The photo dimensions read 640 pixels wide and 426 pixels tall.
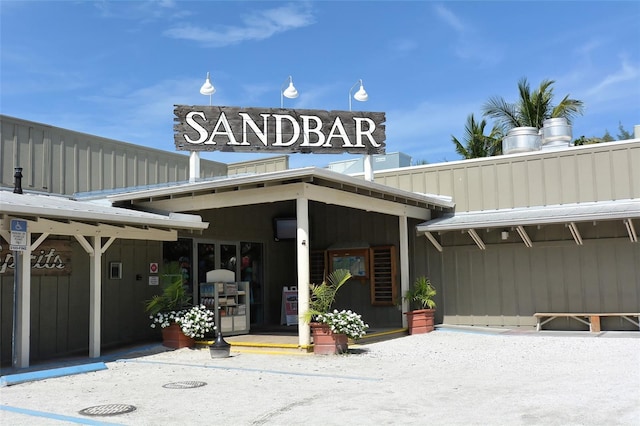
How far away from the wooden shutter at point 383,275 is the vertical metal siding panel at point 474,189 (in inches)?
85.8

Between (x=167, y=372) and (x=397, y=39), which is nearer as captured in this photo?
(x=167, y=372)

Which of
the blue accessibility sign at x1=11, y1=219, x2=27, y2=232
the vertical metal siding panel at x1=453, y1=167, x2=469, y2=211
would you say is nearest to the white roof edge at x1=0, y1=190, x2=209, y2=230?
the blue accessibility sign at x1=11, y1=219, x2=27, y2=232

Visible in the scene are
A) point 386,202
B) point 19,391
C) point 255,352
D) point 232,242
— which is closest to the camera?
point 19,391

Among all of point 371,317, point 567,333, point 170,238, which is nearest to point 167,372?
point 170,238

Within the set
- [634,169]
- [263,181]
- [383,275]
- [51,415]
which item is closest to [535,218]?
[634,169]

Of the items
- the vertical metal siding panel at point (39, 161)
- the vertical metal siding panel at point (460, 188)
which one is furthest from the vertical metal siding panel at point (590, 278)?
the vertical metal siding panel at point (39, 161)

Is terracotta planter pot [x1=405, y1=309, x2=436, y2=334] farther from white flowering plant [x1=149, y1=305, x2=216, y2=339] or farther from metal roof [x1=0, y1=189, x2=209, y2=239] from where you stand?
metal roof [x1=0, y1=189, x2=209, y2=239]

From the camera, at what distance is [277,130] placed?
14.3 m

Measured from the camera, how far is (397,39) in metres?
14.0

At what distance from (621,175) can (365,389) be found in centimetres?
881

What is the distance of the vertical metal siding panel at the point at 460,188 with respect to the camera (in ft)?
49.9

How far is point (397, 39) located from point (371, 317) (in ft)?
22.1

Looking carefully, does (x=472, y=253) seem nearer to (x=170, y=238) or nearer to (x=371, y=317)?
(x=371, y=317)

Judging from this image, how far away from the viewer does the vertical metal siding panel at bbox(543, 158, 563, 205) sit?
14141 mm
